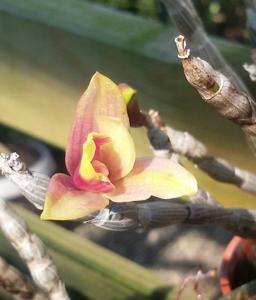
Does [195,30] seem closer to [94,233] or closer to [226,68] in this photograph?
[226,68]

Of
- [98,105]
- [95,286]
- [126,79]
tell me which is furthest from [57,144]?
[98,105]

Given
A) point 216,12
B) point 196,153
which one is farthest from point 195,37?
point 216,12

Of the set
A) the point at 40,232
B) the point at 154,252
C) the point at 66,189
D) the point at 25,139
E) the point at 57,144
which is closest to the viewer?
the point at 66,189

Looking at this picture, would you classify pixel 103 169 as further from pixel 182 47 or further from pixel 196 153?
pixel 196 153

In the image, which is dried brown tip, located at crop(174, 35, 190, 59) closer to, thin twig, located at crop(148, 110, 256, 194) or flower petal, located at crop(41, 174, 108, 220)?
flower petal, located at crop(41, 174, 108, 220)

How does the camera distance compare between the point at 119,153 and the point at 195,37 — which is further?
the point at 195,37

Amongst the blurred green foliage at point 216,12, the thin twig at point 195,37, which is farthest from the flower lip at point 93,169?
the blurred green foliage at point 216,12

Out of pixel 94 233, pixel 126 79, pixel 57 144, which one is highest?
pixel 126 79
